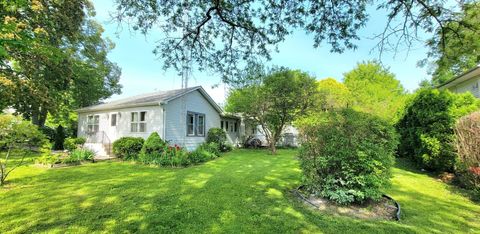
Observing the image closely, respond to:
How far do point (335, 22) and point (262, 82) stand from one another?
36.1 ft

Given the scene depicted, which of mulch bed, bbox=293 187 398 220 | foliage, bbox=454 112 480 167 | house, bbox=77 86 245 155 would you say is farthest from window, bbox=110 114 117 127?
foliage, bbox=454 112 480 167

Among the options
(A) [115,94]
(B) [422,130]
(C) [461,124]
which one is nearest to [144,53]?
(C) [461,124]

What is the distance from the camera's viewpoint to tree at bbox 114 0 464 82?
446 centimetres

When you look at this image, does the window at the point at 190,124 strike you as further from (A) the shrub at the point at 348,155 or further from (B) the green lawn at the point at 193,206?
(A) the shrub at the point at 348,155

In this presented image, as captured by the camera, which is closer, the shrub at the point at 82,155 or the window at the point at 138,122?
the shrub at the point at 82,155

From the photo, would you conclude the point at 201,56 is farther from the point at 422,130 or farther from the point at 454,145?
the point at 422,130

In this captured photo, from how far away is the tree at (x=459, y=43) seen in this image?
3822 mm

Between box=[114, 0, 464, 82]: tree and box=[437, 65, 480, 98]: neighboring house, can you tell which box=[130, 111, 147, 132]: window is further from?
box=[437, 65, 480, 98]: neighboring house

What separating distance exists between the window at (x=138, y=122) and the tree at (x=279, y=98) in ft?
18.1

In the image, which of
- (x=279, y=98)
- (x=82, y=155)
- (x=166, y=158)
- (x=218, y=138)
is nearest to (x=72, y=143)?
(x=82, y=155)

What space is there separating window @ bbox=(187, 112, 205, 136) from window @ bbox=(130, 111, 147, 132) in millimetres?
2769

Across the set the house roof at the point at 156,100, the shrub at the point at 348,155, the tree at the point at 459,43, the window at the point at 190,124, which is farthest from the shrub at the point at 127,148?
the tree at the point at 459,43

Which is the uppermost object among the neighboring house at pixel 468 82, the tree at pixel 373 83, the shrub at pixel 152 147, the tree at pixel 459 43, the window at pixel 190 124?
the tree at pixel 373 83

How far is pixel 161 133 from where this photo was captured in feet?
43.6
